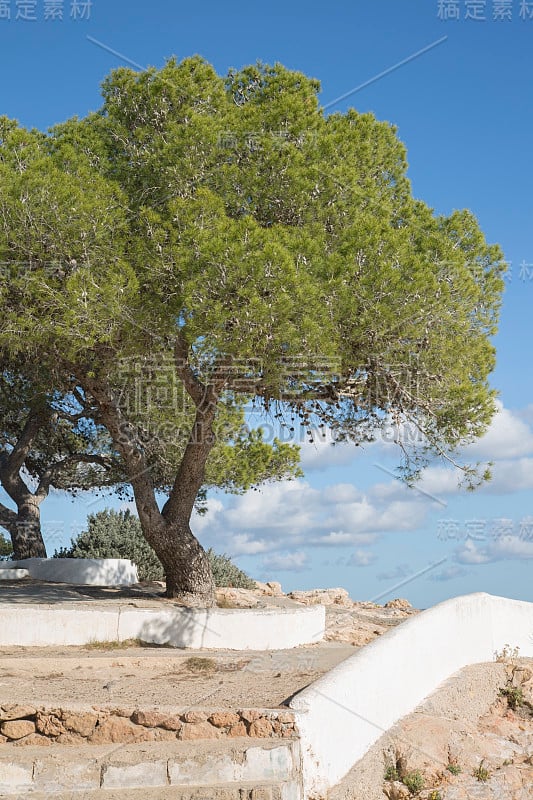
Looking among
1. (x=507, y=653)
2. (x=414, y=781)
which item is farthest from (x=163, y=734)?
(x=507, y=653)

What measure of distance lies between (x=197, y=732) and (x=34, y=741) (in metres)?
1.50

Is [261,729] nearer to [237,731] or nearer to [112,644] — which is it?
[237,731]

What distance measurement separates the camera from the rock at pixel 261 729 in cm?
673

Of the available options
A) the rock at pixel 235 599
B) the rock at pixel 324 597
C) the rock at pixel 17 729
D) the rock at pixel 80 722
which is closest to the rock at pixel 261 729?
the rock at pixel 80 722

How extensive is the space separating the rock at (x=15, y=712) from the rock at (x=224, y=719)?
5.59 feet

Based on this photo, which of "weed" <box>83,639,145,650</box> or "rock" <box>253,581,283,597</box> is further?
"rock" <box>253,581,283,597</box>

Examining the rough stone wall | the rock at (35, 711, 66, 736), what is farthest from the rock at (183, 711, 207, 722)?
the rock at (35, 711, 66, 736)

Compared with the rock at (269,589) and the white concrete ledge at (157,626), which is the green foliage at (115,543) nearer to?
the rock at (269,589)

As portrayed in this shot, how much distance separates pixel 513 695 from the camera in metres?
11.4

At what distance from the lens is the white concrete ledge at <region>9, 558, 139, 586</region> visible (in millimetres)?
17578

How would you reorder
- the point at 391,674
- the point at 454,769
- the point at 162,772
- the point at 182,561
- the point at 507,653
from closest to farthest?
the point at 162,772 < the point at 454,769 < the point at 391,674 < the point at 507,653 < the point at 182,561

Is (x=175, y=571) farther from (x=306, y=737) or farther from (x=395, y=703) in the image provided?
(x=306, y=737)

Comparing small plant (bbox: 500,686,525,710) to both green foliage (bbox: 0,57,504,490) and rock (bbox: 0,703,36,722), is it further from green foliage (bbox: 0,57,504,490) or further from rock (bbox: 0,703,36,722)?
rock (bbox: 0,703,36,722)

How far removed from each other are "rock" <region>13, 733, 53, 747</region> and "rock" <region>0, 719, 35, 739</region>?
2.5 inches
